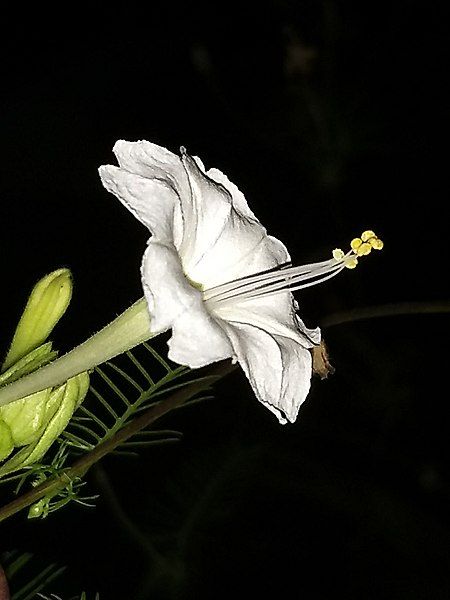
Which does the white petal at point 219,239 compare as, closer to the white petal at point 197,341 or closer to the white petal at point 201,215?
the white petal at point 201,215

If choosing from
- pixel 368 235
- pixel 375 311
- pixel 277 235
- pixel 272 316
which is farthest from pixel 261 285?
pixel 277 235

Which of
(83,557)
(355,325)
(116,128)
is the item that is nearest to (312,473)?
(355,325)

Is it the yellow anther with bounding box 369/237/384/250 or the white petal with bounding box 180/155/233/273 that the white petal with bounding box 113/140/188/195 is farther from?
the yellow anther with bounding box 369/237/384/250

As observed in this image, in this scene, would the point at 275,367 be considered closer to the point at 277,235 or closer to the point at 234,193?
the point at 234,193

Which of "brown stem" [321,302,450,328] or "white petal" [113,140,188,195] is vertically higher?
"white petal" [113,140,188,195]

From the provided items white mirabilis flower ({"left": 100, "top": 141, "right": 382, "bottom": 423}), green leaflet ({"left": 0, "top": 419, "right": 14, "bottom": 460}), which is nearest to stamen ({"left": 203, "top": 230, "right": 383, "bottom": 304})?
white mirabilis flower ({"left": 100, "top": 141, "right": 382, "bottom": 423})

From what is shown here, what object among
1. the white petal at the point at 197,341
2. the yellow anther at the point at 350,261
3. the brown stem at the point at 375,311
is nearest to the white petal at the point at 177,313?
the white petal at the point at 197,341

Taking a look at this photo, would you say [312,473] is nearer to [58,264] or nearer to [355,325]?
[355,325]
